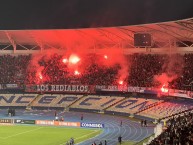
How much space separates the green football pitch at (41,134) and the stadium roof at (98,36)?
14957 mm

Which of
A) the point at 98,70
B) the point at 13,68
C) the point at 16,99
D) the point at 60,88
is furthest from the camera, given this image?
the point at 13,68

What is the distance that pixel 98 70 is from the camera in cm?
6875

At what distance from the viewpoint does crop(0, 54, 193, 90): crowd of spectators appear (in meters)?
60.6

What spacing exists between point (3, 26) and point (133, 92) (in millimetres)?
21484

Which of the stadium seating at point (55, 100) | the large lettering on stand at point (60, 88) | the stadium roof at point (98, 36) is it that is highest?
the stadium roof at point (98, 36)

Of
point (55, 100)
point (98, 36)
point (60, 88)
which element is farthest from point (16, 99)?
point (98, 36)

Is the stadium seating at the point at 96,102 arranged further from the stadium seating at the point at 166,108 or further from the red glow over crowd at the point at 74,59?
the stadium seating at the point at 166,108

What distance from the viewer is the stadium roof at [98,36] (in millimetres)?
53250

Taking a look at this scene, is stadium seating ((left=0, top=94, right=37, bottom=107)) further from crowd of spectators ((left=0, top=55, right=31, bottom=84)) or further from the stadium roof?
the stadium roof

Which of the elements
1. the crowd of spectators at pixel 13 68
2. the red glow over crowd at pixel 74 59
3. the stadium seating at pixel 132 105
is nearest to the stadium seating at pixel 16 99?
the crowd of spectators at pixel 13 68

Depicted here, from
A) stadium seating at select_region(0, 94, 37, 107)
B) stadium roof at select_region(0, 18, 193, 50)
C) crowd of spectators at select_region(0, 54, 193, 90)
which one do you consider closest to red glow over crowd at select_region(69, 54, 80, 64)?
crowd of spectators at select_region(0, 54, 193, 90)

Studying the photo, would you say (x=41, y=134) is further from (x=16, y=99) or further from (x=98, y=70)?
(x=16, y=99)

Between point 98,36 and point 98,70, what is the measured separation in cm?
737

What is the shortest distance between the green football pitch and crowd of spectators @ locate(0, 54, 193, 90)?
53.4 ft
